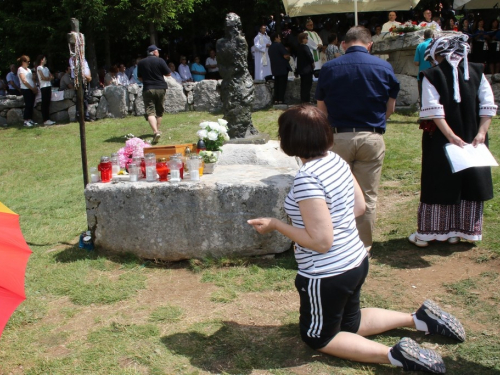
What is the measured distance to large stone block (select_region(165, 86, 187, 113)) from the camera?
12.6 metres

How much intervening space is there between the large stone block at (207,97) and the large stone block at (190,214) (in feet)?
26.7

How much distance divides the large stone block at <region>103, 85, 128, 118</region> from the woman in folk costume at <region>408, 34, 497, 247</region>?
9.28 meters

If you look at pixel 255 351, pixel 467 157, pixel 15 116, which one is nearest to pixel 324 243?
pixel 255 351

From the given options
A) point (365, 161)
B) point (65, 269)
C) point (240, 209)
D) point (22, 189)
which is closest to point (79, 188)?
point (22, 189)

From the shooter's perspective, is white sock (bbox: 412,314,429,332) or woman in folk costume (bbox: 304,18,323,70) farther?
woman in folk costume (bbox: 304,18,323,70)

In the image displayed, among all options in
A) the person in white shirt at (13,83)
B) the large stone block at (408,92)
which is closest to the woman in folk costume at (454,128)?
the large stone block at (408,92)

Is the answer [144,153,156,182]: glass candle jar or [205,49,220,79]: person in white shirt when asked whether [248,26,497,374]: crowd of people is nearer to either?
[144,153,156,182]: glass candle jar

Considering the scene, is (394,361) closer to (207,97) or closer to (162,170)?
(162,170)

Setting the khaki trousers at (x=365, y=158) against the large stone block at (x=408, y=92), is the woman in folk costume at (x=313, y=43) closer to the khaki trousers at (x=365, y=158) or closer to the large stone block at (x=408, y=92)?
the large stone block at (x=408, y=92)

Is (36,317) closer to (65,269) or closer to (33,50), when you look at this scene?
(65,269)

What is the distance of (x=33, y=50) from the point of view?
16078 millimetres

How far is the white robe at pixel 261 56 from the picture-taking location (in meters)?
13.3

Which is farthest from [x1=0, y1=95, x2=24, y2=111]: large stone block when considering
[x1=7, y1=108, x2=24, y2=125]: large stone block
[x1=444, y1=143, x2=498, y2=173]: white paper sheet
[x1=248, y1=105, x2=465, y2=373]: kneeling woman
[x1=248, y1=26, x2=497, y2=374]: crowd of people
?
[x1=248, y1=105, x2=465, y2=373]: kneeling woman

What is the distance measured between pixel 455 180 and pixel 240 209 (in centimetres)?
178
